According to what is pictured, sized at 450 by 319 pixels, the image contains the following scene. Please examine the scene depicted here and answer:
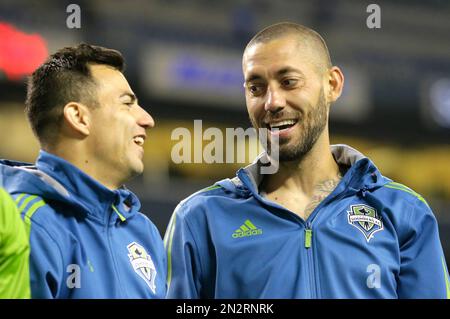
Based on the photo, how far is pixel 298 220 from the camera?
2.82 metres

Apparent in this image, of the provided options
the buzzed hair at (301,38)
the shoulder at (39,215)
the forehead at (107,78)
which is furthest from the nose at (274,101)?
the shoulder at (39,215)

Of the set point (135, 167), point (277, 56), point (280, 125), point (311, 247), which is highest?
point (277, 56)

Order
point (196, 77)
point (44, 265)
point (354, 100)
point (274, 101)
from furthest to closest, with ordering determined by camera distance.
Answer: point (354, 100), point (196, 77), point (274, 101), point (44, 265)

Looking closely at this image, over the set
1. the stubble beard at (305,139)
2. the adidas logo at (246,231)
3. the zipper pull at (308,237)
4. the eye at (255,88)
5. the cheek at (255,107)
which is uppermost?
the eye at (255,88)

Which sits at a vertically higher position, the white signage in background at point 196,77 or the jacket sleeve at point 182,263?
the white signage in background at point 196,77

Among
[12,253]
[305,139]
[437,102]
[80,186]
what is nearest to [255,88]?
[305,139]

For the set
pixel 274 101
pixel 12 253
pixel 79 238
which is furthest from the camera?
pixel 274 101

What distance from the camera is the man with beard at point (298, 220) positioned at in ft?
8.95

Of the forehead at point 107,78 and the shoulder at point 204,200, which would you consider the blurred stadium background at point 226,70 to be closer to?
the forehead at point 107,78

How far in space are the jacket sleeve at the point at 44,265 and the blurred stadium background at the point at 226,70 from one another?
7.21 meters

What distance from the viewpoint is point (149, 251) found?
9.68 feet

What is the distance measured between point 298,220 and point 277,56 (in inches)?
24.3

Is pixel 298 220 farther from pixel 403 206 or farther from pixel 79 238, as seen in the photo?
pixel 79 238
